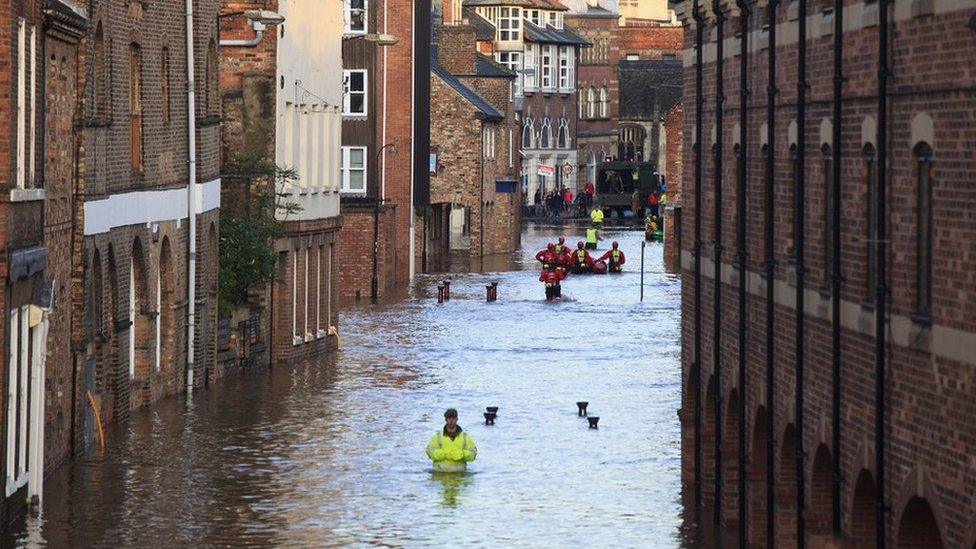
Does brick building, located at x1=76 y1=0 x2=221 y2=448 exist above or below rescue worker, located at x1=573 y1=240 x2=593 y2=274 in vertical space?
above

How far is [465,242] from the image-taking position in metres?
101

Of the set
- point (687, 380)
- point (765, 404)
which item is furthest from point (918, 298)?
point (687, 380)

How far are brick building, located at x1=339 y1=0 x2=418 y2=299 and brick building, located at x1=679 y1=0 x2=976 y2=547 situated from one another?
131 ft

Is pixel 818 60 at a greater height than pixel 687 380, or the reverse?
pixel 818 60

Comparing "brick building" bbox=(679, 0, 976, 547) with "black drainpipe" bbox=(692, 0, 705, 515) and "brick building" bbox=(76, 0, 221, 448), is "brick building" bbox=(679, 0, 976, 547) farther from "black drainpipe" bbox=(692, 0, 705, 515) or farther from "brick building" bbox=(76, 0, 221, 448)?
"brick building" bbox=(76, 0, 221, 448)

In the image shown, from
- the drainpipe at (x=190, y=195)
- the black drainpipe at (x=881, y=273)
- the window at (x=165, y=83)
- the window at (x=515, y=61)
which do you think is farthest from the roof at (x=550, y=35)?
the black drainpipe at (x=881, y=273)

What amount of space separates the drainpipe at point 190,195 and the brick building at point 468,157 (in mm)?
47903

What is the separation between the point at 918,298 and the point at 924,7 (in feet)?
6.43

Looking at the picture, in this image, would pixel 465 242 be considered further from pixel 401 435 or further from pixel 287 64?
pixel 401 435

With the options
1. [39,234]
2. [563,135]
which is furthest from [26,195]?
[563,135]

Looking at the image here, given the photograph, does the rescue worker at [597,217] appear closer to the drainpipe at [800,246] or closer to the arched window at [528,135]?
the arched window at [528,135]

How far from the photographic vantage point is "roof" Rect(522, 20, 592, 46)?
14316 cm

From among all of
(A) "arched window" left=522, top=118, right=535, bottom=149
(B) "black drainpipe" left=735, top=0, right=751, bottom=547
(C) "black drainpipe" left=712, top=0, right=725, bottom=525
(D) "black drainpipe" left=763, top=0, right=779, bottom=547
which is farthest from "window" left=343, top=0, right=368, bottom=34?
(A) "arched window" left=522, top=118, right=535, bottom=149

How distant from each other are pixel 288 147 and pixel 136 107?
11259 millimetres
